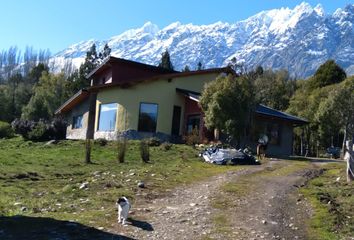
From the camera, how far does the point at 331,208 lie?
12586mm

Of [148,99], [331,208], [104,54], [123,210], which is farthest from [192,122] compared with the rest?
[104,54]

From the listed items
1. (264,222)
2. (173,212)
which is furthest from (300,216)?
(173,212)

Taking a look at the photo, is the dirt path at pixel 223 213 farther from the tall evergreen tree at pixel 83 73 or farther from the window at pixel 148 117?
the tall evergreen tree at pixel 83 73

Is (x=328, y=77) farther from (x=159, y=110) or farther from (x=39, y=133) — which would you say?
(x=39, y=133)

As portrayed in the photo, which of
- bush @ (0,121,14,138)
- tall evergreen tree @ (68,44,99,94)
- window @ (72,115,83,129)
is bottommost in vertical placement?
bush @ (0,121,14,138)

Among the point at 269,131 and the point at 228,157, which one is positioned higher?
the point at 269,131

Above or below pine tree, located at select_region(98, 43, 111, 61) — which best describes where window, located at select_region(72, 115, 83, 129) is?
below

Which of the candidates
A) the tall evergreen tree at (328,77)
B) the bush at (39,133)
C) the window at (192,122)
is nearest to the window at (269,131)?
the window at (192,122)

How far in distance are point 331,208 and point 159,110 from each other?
2349 cm

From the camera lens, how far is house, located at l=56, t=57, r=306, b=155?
35094mm

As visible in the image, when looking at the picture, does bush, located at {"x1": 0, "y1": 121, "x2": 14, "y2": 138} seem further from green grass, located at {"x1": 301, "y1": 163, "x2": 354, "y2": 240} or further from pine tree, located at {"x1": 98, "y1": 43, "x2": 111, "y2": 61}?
pine tree, located at {"x1": 98, "y1": 43, "x2": 111, "y2": 61}

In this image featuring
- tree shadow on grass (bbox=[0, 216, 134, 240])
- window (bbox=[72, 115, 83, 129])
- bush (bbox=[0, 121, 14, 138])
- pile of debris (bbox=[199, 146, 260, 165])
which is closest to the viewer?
tree shadow on grass (bbox=[0, 216, 134, 240])

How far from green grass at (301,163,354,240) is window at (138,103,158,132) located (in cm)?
1848

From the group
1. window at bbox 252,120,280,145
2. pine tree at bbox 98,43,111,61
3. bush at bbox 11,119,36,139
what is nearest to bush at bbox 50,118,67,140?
bush at bbox 11,119,36,139
